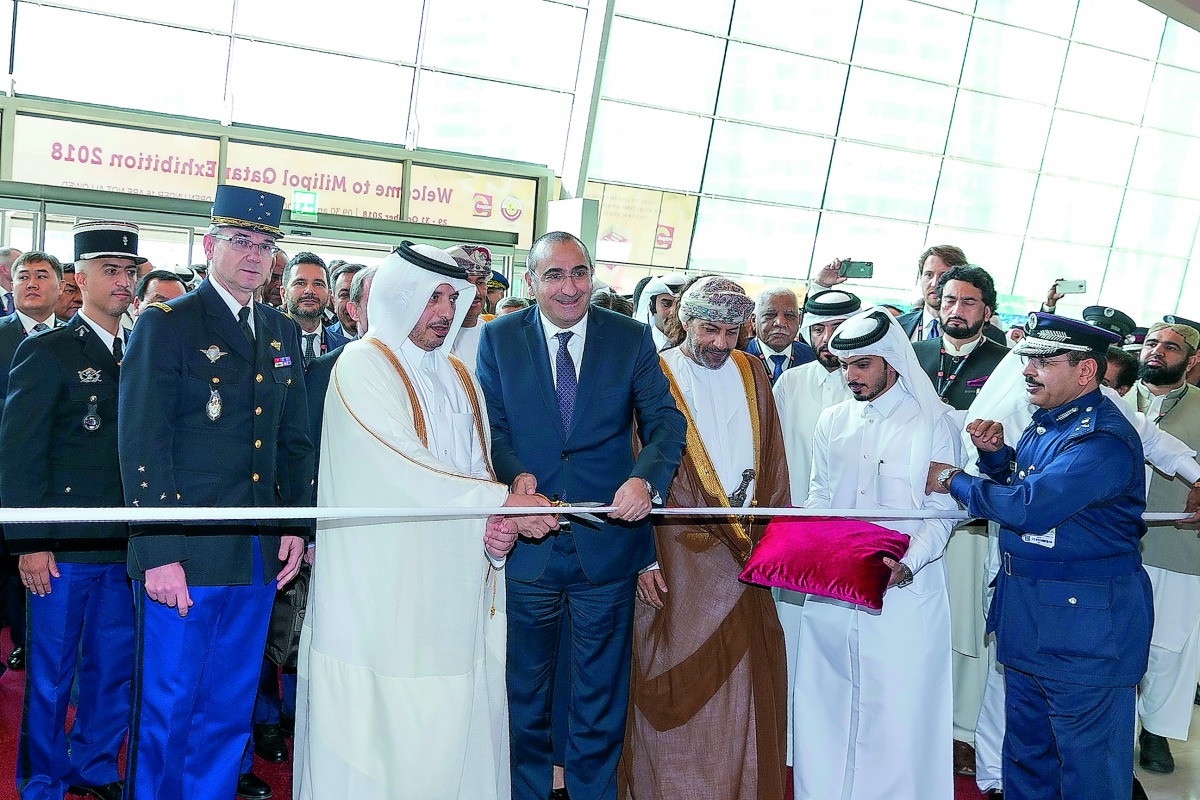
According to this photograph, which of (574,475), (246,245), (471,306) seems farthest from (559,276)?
(246,245)

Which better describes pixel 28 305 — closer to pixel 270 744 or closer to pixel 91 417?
pixel 91 417

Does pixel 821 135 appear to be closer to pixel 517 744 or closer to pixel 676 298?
pixel 676 298

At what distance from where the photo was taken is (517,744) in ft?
11.5

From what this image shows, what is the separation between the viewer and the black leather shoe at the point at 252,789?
3.71 metres

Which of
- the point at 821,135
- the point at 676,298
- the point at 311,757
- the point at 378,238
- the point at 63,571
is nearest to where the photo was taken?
the point at 311,757

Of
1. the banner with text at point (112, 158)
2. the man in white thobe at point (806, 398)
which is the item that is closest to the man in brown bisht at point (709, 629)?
the man in white thobe at point (806, 398)

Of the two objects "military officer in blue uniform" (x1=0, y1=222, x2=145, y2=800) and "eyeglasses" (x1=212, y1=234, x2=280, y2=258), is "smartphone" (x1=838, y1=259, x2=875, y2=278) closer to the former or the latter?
"eyeglasses" (x1=212, y1=234, x2=280, y2=258)

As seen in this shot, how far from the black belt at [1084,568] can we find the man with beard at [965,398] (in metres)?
1.07

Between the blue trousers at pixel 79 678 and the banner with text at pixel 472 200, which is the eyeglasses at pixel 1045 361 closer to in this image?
the blue trousers at pixel 79 678

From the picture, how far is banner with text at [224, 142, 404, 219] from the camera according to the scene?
12.1 meters

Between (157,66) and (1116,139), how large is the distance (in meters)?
14.9

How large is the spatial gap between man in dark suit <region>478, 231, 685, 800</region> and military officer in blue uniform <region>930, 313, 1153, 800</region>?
1.13 m

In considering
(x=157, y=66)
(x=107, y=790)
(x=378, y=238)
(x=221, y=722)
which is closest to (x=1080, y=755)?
(x=221, y=722)

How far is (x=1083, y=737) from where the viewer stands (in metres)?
3.25
